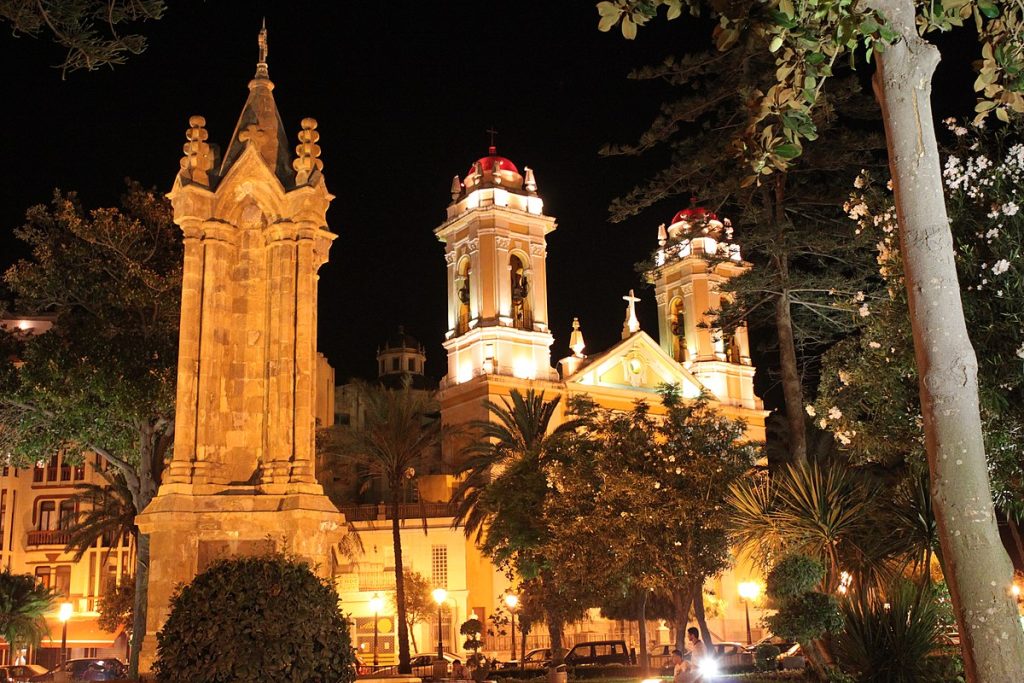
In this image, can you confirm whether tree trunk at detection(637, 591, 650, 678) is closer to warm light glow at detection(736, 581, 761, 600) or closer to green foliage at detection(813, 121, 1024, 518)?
warm light glow at detection(736, 581, 761, 600)

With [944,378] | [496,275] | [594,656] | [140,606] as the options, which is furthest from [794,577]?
[496,275]

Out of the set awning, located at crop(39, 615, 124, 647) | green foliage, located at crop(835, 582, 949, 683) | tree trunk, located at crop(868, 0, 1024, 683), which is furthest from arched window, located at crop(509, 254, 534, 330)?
tree trunk, located at crop(868, 0, 1024, 683)

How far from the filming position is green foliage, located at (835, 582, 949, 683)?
13281mm

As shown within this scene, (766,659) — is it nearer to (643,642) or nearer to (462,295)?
(643,642)

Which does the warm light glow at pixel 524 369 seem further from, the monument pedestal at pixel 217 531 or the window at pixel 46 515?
the monument pedestal at pixel 217 531

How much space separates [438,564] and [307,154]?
32404 mm

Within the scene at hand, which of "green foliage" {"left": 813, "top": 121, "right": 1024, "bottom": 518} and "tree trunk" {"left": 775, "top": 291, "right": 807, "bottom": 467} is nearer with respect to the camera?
"green foliage" {"left": 813, "top": 121, "right": 1024, "bottom": 518}

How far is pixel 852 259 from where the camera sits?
2603 cm

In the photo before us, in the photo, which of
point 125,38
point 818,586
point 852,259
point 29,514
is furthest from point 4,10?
point 29,514

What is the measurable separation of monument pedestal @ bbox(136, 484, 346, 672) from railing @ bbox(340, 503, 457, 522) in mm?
31714

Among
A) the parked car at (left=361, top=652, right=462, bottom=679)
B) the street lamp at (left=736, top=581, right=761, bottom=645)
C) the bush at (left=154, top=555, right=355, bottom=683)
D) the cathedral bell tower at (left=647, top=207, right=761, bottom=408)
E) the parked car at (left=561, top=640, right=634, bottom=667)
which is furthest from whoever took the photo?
the cathedral bell tower at (left=647, top=207, right=761, bottom=408)

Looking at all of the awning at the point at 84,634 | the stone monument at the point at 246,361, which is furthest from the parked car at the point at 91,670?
the stone monument at the point at 246,361

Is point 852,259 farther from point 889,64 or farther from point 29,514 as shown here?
point 29,514

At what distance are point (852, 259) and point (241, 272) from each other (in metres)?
16.3
